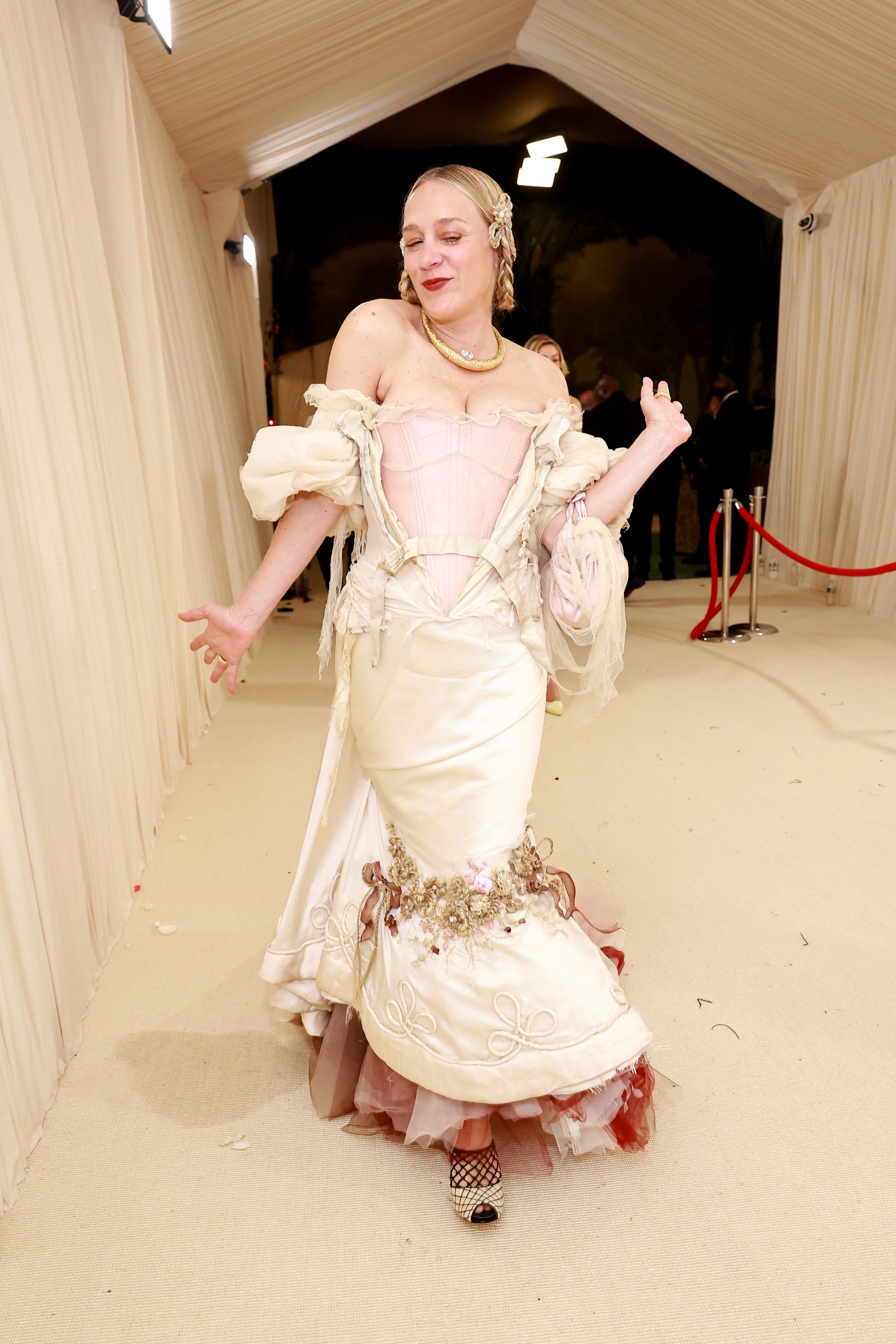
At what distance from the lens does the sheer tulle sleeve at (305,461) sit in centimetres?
186

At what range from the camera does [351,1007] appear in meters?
2.27

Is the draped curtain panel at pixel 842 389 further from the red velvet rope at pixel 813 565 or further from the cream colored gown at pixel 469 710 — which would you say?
the cream colored gown at pixel 469 710

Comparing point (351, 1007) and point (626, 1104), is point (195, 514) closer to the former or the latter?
point (351, 1007)

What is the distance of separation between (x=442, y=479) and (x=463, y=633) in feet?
1.02

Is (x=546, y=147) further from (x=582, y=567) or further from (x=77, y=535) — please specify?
(x=582, y=567)

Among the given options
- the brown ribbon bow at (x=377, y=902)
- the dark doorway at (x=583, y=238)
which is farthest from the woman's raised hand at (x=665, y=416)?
the dark doorway at (x=583, y=238)

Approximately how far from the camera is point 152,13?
354 centimetres

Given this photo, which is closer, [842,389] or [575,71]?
[575,71]

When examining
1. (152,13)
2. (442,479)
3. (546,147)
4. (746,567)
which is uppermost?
(546,147)

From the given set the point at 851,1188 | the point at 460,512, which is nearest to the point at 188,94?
the point at 460,512

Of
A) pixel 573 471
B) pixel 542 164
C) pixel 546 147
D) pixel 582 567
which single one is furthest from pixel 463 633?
pixel 546 147

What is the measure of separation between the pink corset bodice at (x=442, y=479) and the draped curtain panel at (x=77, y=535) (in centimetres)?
96

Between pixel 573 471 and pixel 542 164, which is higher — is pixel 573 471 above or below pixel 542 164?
below

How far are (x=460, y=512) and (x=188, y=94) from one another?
14.4 feet
